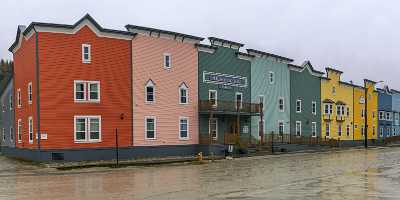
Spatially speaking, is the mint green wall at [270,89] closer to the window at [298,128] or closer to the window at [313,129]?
the window at [298,128]

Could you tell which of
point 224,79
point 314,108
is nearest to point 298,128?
point 314,108

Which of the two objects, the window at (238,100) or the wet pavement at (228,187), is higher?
the window at (238,100)

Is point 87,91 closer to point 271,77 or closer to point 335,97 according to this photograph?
point 271,77

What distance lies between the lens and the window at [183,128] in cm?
4466

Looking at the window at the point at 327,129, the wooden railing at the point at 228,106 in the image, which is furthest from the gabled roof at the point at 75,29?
the window at the point at 327,129

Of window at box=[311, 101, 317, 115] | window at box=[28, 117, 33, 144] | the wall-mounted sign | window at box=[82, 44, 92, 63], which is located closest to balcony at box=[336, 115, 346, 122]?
window at box=[311, 101, 317, 115]

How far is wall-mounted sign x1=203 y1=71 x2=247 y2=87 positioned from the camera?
47625 millimetres

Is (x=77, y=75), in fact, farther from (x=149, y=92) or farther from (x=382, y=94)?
(x=382, y=94)

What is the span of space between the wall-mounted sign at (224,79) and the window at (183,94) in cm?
266

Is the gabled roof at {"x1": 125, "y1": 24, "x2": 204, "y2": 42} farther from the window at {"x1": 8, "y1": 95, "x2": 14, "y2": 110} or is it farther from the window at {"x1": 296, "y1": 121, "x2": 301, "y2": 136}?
the window at {"x1": 296, "y1": 121, "x2": 301, "y2": 136}

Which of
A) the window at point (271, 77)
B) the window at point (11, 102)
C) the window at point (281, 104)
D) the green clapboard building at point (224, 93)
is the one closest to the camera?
the window at point (11, 102)

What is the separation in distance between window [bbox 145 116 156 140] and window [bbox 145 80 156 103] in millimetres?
1509

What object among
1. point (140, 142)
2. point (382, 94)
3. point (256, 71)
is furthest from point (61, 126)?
point (382, 94)

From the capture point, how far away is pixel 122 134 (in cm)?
3981
